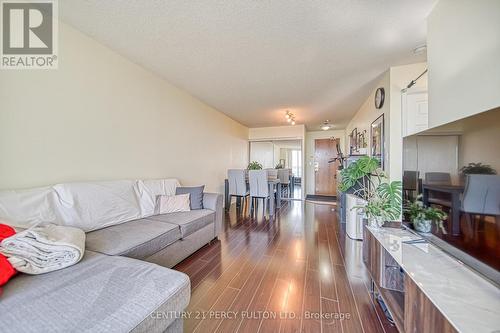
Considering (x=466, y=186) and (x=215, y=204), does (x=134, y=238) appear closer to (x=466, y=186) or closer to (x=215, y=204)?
(x=215, y=204)

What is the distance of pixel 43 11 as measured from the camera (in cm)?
167

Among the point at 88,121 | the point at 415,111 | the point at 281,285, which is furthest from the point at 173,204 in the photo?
the point at 415,111

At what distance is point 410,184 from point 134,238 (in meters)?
2.30

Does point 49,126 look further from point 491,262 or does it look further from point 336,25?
point 491,262

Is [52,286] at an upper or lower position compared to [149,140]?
lower

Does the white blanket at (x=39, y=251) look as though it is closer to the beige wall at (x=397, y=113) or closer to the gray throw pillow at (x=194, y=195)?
the gray throw pillow at (x=194, y=195)

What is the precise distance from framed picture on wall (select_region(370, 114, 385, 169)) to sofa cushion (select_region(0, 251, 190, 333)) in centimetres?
295

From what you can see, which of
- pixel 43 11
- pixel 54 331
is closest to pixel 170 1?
pixel 43 11

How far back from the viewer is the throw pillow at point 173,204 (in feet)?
7.87

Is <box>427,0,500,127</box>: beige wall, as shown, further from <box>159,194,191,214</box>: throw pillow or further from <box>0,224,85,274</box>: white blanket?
<box>159,194,191,214</box>: throw pillow

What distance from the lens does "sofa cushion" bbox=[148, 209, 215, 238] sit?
2059 millimetres

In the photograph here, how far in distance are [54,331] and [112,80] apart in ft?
8.00

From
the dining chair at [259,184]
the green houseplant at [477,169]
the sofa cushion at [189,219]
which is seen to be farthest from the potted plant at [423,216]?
the dining chair at [259,184]

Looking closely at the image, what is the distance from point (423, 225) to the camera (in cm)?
135
